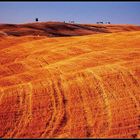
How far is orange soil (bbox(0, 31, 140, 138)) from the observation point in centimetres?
1080

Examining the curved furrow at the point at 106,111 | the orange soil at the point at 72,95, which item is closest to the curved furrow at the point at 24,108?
the orange soil at the point at 72,95

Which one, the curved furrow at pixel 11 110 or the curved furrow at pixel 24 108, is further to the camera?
the curved furrow at pixel 11 110

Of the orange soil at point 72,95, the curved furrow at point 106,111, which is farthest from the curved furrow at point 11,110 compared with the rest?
the curved furrow at point 106,111

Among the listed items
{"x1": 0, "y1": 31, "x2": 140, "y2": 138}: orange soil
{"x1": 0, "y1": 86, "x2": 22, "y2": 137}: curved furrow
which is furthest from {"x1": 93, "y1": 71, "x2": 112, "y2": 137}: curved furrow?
{"x1": 0, "y1": 86, "x2": 22, "y2": 137}: curved furrow

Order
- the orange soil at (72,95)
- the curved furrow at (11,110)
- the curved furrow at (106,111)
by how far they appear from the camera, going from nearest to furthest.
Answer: the curved furrow at (106,111) < the orange soil at (72,95) < the curved furrow at (11,110)

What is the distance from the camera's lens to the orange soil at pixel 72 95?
1080 cm

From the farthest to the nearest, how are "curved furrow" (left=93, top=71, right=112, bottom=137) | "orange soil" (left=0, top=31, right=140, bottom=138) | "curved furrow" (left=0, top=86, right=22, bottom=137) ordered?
"curved furrow" (left=0, top=86, right=22, bottom=137), "orange soil" (left=0, top=31, right=140, bottom=138), "curved furrow" (left=93, top=71, right=112, bottom=137)

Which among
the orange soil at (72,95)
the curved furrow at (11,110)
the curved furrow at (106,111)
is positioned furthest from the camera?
the curved furrow at (11,110)

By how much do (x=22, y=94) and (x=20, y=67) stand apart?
458 cm

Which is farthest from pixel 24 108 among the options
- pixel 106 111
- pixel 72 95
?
pixel 106 111

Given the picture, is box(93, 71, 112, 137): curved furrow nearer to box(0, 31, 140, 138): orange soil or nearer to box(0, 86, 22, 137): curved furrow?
box(0, 31, 140, 138): orange soil

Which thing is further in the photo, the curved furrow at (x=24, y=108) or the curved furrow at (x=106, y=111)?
the curved furrow at (x=24, y=108)

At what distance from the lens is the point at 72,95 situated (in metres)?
13.0

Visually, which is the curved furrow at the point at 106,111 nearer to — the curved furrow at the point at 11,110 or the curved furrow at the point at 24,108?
the curved furrow at the point at 24,108
